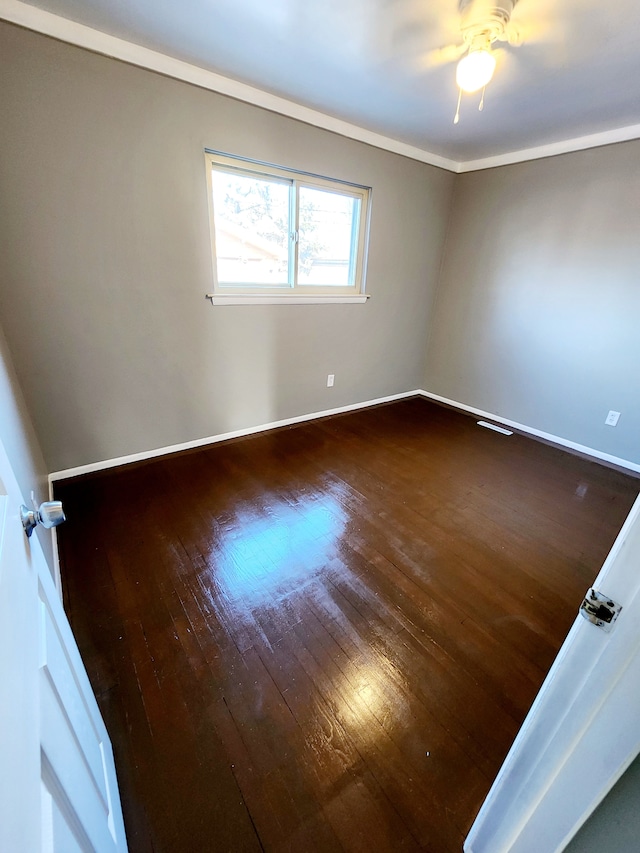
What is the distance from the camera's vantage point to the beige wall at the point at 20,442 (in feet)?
4.17

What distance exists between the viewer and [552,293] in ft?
9.83

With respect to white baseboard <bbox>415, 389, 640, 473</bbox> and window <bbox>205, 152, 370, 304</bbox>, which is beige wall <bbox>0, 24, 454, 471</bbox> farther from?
white baseboard <bbox>415, 389, 640, 473</bbox>

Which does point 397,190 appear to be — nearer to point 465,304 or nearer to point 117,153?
point 465,304

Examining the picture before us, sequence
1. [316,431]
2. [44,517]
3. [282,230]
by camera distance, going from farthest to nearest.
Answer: [316,431]
[282,230]
[44,517]

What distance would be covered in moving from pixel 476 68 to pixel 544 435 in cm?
271

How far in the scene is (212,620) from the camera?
1.46 meters

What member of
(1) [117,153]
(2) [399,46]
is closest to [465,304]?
(2) [399,46]

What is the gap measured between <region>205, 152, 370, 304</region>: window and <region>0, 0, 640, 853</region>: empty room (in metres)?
0.02

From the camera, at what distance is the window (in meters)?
2.42

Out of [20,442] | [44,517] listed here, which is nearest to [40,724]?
[44,517]

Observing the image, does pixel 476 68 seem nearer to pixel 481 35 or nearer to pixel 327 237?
pixel 481 35

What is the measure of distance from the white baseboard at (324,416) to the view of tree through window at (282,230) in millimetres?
1138

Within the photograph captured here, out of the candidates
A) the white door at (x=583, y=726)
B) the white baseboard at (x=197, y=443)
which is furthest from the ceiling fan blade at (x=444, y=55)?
the white baseboard at (x=197, y=443)

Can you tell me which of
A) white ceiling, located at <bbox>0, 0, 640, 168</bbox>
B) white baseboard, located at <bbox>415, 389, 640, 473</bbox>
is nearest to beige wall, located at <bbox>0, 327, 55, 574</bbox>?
white ceiling, located at <bbox>0, 0, 640, 168</bbox>
